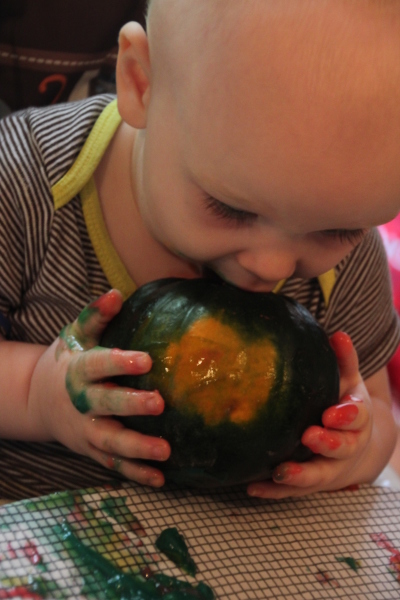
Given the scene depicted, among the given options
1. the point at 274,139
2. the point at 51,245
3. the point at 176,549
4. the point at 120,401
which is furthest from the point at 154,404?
the point at 51,245

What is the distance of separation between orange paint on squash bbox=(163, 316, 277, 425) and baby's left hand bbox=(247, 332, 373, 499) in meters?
0.10

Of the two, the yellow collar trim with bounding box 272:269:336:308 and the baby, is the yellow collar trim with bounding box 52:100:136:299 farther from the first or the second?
the yellow collar trim with bounding box 272:269:336:308

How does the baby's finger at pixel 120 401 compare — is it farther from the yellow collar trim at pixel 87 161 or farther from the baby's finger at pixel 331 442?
the yellow collar trim at pixel 87 161

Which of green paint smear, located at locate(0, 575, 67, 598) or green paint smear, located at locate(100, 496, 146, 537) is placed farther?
green paint smear, located at locate(100, 496, 146, 537)

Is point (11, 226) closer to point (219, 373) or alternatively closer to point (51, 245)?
point (51, 245)

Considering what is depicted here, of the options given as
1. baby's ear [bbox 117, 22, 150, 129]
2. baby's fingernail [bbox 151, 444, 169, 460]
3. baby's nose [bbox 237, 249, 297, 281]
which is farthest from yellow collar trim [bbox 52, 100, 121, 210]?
baby's fingernail [bbox 151, 444, 169, 460]

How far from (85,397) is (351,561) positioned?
0.37 meters

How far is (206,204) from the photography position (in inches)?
32.3

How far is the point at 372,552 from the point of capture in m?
0.85

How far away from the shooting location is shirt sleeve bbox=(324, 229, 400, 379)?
47.4 inches

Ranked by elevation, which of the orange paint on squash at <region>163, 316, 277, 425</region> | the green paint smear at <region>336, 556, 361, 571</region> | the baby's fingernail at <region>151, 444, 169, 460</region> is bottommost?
the green paint smear at <region>336, 556, 361, 571</region>

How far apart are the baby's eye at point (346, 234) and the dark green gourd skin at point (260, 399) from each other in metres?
0.10

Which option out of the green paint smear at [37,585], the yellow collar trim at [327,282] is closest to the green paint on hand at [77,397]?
the green paint smear at [37,585]

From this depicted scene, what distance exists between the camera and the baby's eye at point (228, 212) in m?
0.80
